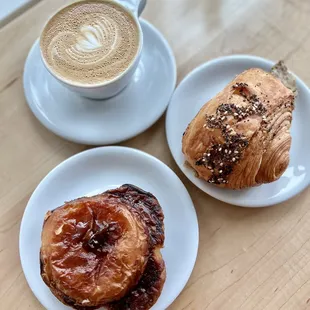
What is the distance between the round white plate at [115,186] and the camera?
1121 mm

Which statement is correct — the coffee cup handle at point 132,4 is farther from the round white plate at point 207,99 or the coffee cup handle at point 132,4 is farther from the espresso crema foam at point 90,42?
the round white plate at point 207,99

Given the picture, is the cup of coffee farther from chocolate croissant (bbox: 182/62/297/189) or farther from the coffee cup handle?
chocolate croissant (bbox: 182/62/297/189)

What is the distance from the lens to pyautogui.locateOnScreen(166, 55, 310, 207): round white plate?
116cm

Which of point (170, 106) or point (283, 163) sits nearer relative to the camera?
point (283, 163)

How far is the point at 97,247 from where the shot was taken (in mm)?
992

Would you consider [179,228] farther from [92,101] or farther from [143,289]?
[92,101]

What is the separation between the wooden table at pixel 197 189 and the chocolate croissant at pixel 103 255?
0.54ft

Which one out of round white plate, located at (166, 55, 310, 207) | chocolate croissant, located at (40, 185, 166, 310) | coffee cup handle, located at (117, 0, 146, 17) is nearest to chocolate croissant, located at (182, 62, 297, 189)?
round white plate, located at (166, 55, 310, 207)

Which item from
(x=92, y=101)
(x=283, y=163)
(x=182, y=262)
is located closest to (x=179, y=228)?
(x=182, y=262)

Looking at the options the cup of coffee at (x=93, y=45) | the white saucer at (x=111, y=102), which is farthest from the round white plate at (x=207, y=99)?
the cup of coffee at (x=93, y=45)

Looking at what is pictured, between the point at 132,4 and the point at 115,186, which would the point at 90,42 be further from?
the point at 115,186

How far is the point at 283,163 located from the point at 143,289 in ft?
1.34

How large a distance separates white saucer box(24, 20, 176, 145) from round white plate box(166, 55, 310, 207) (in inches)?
1.7

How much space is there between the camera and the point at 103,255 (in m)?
0.99
